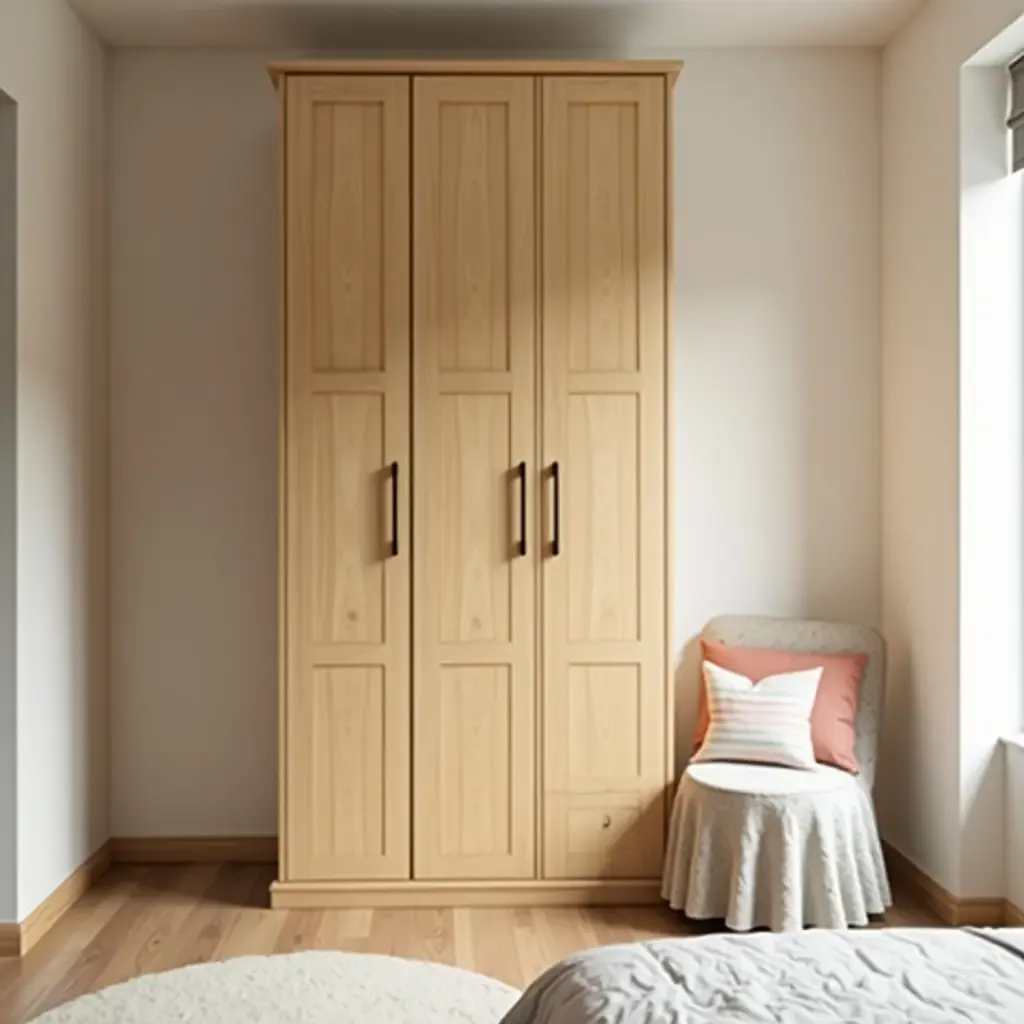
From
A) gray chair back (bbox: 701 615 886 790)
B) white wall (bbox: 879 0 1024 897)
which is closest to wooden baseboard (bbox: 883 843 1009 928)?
white wall (bbox: 879 0 1024 897)

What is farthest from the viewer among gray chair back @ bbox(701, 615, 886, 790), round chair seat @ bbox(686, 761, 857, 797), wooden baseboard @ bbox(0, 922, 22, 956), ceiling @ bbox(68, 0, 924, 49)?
gray chair back @ bbox(701, 615, 886, 790)

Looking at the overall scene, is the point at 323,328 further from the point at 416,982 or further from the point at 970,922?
the point at 970,922

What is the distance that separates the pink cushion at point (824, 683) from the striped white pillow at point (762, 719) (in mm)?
52

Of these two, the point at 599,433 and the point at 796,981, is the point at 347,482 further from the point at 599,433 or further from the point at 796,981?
the point at 796,981

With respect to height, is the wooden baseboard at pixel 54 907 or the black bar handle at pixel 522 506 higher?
the black bar handle at pixel 522 506

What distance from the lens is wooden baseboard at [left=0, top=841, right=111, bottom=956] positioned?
12.2ft

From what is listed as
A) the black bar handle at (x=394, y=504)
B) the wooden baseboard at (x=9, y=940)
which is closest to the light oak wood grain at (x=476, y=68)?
the black bar handle at (x=394, y=504)

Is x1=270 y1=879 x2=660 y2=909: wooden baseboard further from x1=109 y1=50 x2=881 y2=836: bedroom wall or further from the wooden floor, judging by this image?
x1=109 y1=50 x2=881 y2=836: bedroom wall

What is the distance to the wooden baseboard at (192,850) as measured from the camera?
461 cm

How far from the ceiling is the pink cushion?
1.97 m

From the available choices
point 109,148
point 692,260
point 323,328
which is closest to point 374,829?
point 323,328

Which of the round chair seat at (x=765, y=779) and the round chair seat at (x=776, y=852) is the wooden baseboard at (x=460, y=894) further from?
the round chair seat at (x=765, y=779)

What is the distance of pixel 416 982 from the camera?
3.44 metres

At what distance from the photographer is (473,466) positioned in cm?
415
